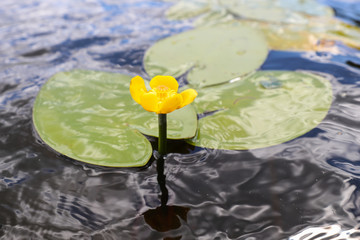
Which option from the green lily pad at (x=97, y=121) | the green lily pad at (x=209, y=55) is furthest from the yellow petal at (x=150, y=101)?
the green lily pad at (x=209, y=55)

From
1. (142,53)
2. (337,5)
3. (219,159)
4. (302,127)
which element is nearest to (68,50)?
(142,53)

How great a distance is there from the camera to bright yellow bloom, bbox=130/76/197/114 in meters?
0.87

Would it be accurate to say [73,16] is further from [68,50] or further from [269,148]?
[269,148]

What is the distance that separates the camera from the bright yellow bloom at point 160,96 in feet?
2.86

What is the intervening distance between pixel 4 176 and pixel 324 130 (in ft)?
4.18

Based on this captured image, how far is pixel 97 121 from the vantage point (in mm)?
1255

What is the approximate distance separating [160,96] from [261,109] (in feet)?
2.02

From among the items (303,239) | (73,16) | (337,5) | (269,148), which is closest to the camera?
(303,239)

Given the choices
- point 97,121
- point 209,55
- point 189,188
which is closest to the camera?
point 189,188

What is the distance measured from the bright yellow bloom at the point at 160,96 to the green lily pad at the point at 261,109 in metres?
0.32

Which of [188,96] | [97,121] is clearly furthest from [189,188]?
[97,121]

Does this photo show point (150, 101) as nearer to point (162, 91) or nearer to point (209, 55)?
point (162, 91)

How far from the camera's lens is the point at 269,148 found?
3.92 ft

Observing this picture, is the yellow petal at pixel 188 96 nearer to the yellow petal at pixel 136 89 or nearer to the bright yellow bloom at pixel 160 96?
the bright yellow bloom at pixel 160 96
